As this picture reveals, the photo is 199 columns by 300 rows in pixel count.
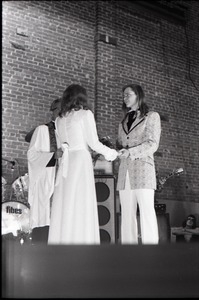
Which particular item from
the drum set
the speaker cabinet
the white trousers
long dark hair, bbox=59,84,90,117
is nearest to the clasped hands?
the white trousers

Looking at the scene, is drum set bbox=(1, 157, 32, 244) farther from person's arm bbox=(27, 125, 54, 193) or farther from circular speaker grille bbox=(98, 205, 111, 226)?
person's arm bbox=(27, 125, 54, 193)

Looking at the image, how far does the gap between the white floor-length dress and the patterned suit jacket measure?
0.92 feet

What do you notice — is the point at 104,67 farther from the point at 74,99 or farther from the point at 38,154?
the point at 74,99

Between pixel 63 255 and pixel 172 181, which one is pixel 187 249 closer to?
pixel 63 255

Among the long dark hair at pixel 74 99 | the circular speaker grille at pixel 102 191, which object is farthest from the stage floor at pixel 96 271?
the circular speaker grille at pixel 102 191

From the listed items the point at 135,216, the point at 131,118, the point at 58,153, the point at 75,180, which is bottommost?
the point at 135,216

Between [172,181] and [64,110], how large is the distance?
518 cm

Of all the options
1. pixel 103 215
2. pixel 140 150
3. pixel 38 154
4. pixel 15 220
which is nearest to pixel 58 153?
pixel 38 154

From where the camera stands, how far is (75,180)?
3.34 m

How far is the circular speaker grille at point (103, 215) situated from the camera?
4.64 meters

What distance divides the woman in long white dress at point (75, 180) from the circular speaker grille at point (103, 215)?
126 cm

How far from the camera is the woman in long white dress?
3.29 metres

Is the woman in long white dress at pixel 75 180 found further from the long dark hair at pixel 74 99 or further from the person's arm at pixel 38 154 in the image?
the person's arm at pixel 38 154

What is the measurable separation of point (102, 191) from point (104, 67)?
11.4 ft
